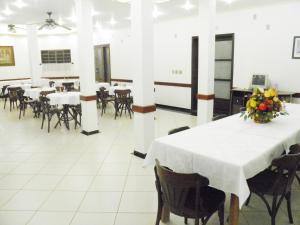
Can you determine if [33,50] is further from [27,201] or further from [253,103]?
[253,103]

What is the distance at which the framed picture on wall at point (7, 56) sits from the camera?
1229cm

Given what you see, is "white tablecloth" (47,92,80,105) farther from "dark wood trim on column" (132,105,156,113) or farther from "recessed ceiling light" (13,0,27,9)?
"dark wood trim on column" (132,105,156,113)

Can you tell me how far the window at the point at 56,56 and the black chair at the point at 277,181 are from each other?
12.1 meters

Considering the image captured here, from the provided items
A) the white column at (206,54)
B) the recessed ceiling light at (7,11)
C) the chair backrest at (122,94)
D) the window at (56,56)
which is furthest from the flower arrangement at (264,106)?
the window at (56,56)

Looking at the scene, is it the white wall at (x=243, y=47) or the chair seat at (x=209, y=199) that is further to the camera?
the white wall at (x=243, y=47)

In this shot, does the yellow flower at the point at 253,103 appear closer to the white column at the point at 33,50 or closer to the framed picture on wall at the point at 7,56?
the white column at the point at 33,50

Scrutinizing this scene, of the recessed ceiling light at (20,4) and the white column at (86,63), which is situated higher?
the recessed ceiling light at (20,4)

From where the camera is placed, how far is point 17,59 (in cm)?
1282

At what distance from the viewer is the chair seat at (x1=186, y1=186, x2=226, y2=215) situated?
7.51 feet

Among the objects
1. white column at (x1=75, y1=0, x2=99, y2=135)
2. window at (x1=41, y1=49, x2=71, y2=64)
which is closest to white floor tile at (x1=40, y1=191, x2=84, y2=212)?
white column at (x1=75, y1=0, x2=99, y2=135)

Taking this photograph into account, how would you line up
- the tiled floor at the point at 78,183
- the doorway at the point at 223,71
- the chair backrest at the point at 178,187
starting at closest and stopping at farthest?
the chair backrest at the point at 178,187
the tiled floor at the point at 78,183
the doorway at the point at 223,71

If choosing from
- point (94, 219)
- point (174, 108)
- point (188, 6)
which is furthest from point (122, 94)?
point (94, 219)

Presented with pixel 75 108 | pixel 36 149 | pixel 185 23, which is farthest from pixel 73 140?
pixel 185 23

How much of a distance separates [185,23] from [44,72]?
8.09 meters
